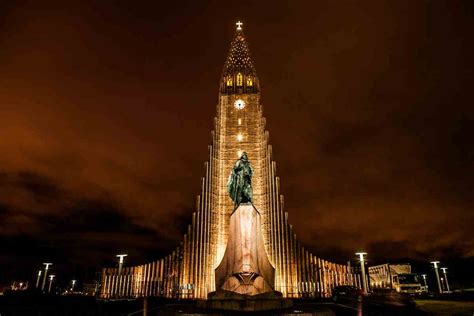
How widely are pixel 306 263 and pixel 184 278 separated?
454 inches

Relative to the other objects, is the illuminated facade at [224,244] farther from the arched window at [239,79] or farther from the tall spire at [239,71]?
the arched window at [239,79]

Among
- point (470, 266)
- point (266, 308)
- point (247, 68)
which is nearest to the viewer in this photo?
point (266, 308)

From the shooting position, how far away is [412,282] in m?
39.1

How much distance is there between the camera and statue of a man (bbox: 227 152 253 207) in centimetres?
1614

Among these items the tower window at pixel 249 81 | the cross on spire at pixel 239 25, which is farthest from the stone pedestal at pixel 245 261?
the cross on spire at pixel 239 25

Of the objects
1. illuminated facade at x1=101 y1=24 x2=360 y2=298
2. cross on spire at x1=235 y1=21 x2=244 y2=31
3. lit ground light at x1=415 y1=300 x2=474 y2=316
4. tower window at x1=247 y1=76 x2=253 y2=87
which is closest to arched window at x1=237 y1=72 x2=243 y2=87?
tower window at x1=247 y1=76 x2=253 y2=87

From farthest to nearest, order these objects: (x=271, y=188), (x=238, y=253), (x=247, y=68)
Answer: (x=247, y=68), (x=271, y=188), (x=238, y=253)

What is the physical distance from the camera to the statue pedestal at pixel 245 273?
1309 cm

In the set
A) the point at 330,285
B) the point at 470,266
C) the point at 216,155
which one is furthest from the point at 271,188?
the point at 470,266

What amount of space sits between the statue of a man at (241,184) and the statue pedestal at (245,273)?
826mm

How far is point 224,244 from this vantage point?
30984 mm

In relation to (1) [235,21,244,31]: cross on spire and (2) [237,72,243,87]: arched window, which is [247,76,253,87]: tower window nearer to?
(2) [237,72,243,87]: arched window

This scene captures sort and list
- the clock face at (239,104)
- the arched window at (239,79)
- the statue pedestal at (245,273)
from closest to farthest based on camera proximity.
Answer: the statue pedestal at (245,273) → the clock face at (239,104) → the arched window at (239,79)

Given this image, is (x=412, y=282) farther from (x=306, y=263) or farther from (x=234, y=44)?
(x=234, y=44)
